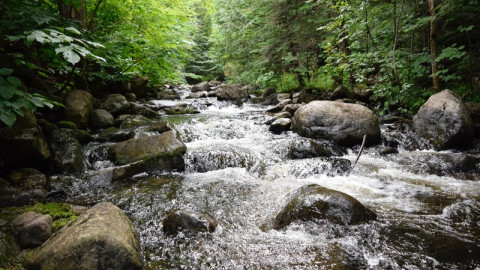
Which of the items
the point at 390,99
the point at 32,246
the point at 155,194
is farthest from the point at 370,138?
the point at 32,246

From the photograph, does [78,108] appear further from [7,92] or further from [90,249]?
[90,249]

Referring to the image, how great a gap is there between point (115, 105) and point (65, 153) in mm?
4195

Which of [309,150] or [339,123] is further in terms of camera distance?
[339,123]

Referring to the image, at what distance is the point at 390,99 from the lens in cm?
910

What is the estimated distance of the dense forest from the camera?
386 cm

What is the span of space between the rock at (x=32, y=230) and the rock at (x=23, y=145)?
1.84m

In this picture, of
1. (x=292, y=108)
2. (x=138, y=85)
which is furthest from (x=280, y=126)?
(x=138, y=85)

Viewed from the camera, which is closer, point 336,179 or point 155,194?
point 155,194

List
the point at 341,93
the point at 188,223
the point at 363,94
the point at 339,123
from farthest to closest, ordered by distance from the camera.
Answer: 1. the point at 341,93
2. the point at 363,94
3. the point at 339,123
4. the point at 188,223

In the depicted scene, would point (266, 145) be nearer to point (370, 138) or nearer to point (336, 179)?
point (336, 179)

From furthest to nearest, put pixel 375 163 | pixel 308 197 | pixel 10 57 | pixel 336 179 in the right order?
pixel 375 163
pixel 336 179
pixel 10 57
pixel 308 197

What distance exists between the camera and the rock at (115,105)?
30.0 ft

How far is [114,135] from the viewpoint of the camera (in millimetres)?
7109

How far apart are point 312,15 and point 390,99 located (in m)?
6.07
